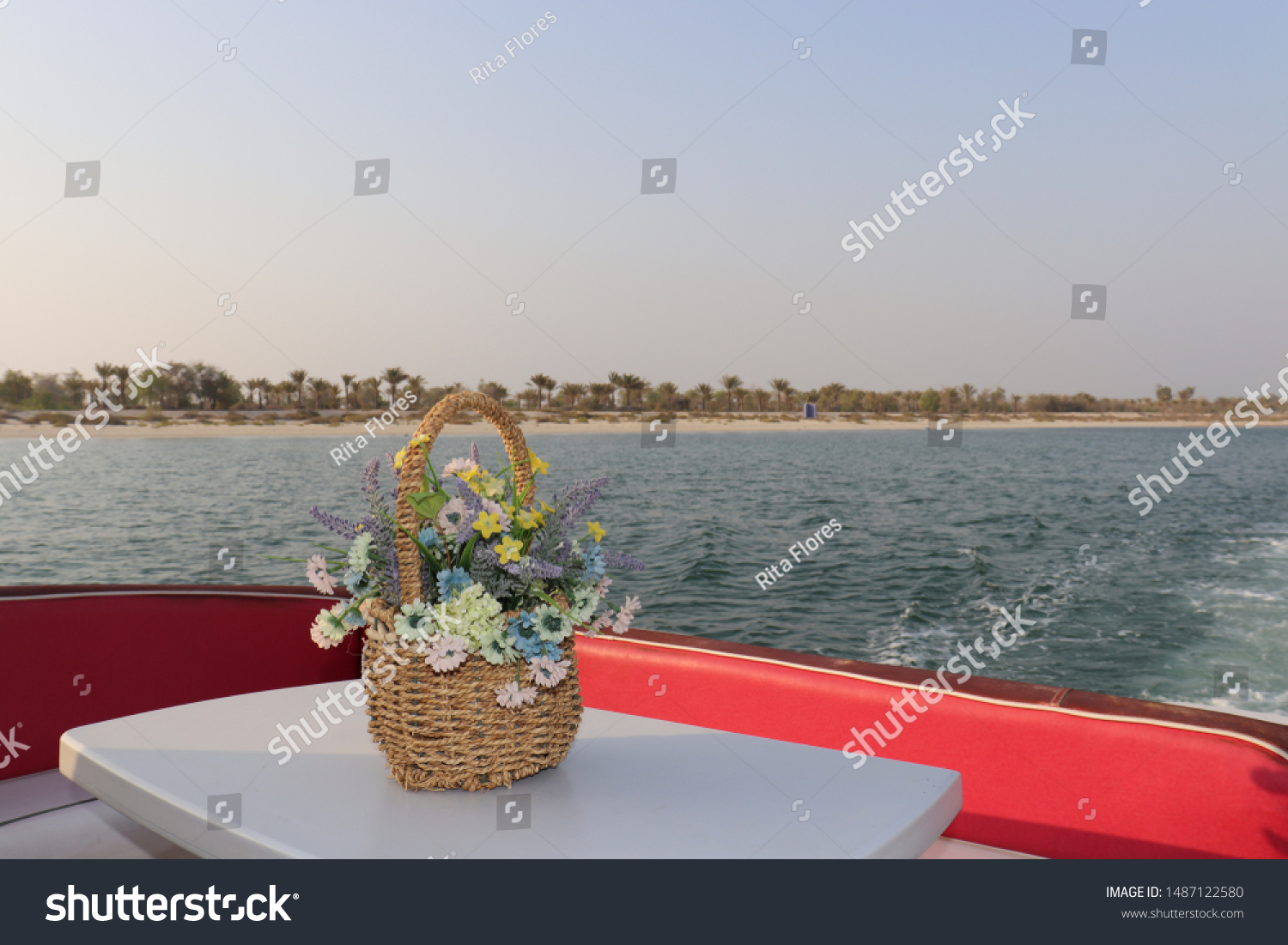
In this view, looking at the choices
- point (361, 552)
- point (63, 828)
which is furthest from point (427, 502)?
point (63, 828)

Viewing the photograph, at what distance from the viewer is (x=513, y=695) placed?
1.19m

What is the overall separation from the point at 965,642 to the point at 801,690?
931 cm

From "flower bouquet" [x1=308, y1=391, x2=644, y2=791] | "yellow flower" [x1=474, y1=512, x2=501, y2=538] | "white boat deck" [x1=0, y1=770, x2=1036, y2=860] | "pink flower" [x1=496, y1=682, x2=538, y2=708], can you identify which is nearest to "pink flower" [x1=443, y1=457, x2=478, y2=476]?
"flower bouquet" [x1=308, y1=391, x2=644, y2=791]

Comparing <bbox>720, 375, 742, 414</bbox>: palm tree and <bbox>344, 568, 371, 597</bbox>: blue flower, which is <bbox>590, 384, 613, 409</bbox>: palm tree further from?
<bbox>344, 568, 371, 597</bbox>: blue flower

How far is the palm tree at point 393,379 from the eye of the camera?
26545mm

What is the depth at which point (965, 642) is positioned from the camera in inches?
404

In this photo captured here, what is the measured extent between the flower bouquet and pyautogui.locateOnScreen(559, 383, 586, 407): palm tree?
77.5ft

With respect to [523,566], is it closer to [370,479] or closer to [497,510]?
[497,510]

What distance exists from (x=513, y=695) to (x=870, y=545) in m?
20.7

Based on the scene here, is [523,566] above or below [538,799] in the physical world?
above

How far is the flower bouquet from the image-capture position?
1.18m
